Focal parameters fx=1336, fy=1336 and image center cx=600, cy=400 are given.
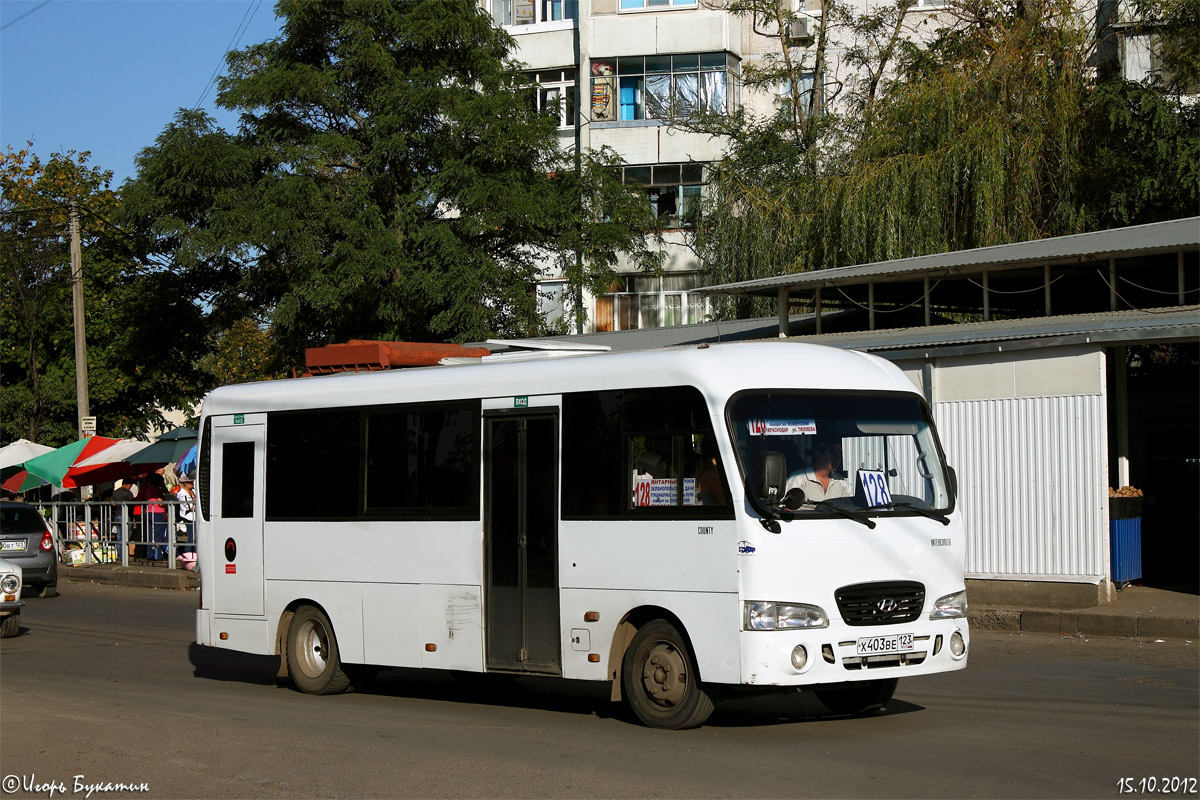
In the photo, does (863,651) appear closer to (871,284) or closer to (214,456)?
(214,456)

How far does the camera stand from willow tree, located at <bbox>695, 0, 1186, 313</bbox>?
2544 cm

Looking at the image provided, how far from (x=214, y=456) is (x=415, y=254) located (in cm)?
1628

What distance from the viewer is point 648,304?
4119 centimetres

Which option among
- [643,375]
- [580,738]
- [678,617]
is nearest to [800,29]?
[643,375]

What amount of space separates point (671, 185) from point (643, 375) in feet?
104

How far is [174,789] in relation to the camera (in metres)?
7.50

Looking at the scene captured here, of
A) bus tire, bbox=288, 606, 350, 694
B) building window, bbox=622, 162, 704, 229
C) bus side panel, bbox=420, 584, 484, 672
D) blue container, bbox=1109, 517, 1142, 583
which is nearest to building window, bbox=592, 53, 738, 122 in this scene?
building window, bbox=622, 162, 704, 229

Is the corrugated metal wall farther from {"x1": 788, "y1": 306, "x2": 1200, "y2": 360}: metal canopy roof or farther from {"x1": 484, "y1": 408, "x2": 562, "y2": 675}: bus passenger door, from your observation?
{"x1": 484, "y1": 408, "x2": 562, "y2": 675}: bus passenger door

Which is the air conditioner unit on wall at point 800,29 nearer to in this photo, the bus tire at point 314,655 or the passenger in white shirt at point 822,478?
the bus tire at point 314,655

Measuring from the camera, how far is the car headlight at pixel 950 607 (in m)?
9.21

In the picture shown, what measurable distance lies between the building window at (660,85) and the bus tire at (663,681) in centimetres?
3195

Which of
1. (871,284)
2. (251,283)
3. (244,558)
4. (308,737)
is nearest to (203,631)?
(244,558)

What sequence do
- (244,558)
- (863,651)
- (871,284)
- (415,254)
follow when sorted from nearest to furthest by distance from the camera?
1. (863,651)
2. (244,558)
3. (871,284)
4. (415,254)

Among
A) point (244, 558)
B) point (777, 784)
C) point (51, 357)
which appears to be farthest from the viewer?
point (51, 357)
